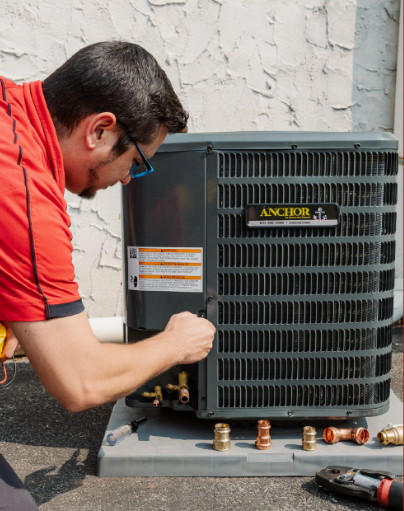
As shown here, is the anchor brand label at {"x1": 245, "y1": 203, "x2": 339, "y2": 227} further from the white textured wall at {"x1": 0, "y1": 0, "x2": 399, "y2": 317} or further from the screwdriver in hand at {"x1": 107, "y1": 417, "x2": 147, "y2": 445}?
the white textured wall at {"x1": 0, "y1": 0, "x2": 399, "y2": 317}

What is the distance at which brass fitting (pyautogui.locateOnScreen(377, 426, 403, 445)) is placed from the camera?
1.98 meters

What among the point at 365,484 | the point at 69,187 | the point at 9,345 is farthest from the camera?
the point at 365,484

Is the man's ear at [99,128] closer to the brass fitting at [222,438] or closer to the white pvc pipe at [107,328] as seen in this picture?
the brass fitting at [222,438]

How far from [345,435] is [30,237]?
1544mm

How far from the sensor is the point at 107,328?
3457mm

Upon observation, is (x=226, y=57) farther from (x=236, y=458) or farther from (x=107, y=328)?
(x=236, y=458)

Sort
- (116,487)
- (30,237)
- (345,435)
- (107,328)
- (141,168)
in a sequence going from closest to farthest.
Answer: (30,237), (141,168), (116,487), (345,435), (107,328)

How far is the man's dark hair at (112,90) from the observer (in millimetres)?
1299

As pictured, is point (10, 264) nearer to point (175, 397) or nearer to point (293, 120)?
point (175, 397)

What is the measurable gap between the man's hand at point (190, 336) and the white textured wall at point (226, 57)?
2.02 meters

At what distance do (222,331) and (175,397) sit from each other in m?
0.37

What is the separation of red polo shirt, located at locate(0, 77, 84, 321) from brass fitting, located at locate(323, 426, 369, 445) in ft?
4.25

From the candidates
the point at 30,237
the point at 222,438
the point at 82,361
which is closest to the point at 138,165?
the point at 30,237

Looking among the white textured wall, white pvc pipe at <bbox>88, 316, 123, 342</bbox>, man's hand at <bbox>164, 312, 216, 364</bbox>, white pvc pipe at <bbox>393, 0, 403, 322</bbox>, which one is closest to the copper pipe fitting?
man's hand at <bbox>164, 312, 216, 364</bbox>
